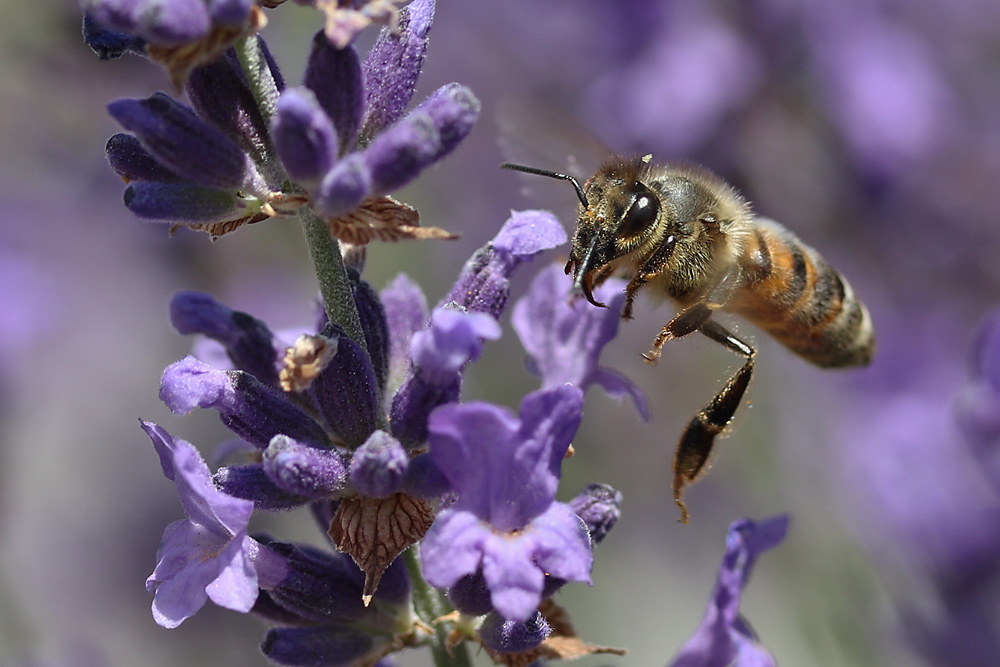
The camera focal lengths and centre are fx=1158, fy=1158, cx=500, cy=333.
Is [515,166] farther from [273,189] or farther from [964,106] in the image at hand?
[964,106]

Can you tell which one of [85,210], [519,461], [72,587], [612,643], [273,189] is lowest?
[72,587]

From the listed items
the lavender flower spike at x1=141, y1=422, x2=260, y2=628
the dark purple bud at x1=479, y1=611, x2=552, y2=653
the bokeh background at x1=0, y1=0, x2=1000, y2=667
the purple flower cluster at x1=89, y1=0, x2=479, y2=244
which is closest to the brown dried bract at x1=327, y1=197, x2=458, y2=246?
the purple flower cluster at x1=89, y1=0, x2=479, y2=244

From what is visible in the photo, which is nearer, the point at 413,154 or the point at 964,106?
the point at 413,154

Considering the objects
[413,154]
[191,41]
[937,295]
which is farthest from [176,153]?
[937,295]

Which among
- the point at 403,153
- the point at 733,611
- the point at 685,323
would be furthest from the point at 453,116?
the point at 733,611

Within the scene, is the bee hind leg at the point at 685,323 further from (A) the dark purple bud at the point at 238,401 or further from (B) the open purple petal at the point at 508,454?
(A) the dark purple bud at the point at 238,401
